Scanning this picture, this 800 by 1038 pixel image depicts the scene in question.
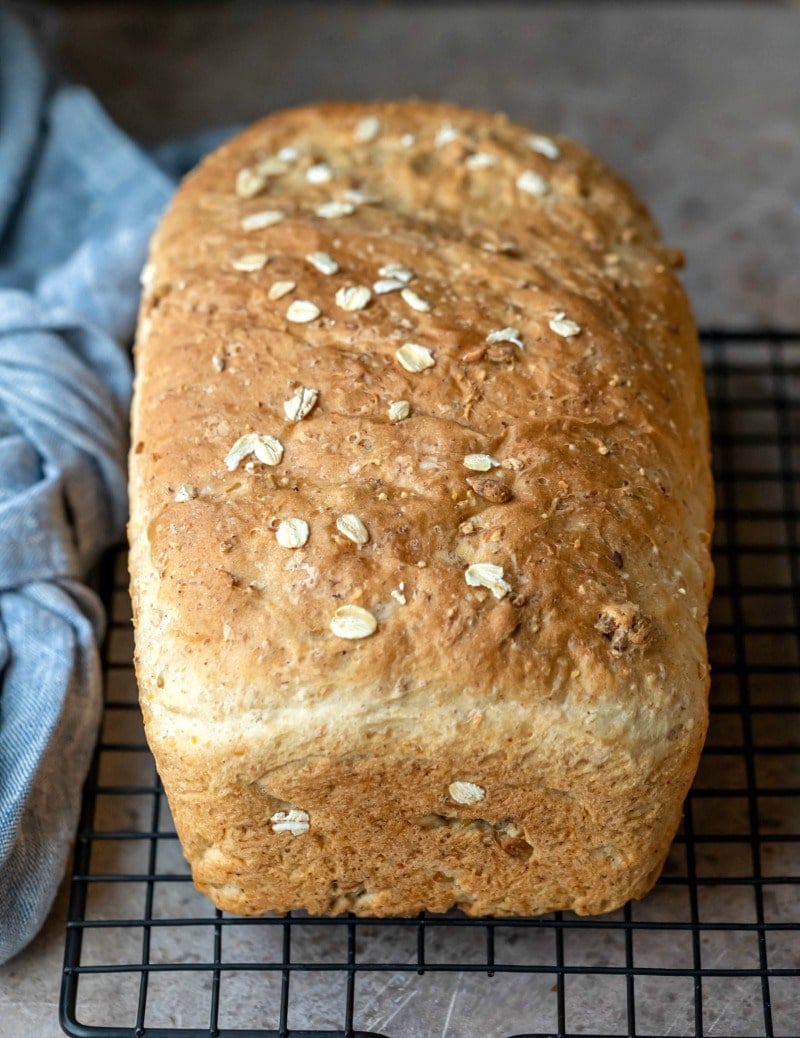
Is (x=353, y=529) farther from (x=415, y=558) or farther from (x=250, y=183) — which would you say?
(x=250, y=183)

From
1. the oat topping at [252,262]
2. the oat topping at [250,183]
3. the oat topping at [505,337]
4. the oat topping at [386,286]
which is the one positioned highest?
the oat topping at [250,183]

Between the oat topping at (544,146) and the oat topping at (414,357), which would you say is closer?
the oat topping at (414,357)

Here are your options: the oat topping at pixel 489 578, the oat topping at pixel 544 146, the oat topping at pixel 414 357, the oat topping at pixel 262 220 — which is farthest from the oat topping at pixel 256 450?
the oat topping at pixel 544 146

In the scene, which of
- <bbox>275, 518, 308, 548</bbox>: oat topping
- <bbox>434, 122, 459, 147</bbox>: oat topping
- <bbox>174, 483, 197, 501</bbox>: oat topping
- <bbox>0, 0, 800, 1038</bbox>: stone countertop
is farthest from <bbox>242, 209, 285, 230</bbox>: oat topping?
<bbox>0, 0, 800, 1038</bbox>: stone countertop

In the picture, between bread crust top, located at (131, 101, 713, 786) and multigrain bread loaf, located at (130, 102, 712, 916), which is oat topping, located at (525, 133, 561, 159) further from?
multigrain bread loaf, located at (130, 102, 712, 916)

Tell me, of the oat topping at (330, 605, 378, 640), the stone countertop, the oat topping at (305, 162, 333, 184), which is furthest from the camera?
the stone countertop

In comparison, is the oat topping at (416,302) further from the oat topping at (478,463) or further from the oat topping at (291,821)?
the oat topping at (291,821)
